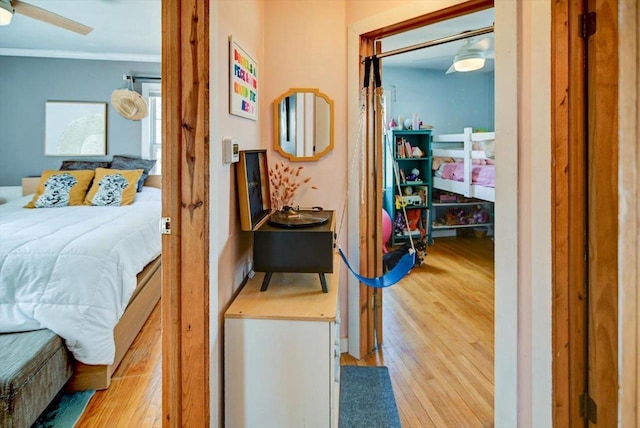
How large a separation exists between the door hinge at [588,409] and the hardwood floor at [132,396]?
1801 millimetres

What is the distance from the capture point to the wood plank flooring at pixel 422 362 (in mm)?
1914

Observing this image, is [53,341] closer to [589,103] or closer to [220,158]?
[220,158]

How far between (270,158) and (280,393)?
1400mm

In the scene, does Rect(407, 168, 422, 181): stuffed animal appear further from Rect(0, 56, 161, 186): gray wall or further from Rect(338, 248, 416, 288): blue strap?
Rect(0, 56, 161, 186): gray wall

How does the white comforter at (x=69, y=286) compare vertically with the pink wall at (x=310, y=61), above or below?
below

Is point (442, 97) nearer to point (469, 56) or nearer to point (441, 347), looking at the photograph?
point (469, 56)

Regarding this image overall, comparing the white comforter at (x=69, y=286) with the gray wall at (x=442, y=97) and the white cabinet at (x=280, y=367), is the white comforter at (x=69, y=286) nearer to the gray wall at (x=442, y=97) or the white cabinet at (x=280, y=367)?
the white cabinet at (x=280, y=367)

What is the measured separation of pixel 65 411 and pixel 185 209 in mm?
1397

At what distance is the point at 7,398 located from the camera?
154 centimetres

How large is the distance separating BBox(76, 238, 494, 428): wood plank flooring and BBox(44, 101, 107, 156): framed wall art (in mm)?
2549

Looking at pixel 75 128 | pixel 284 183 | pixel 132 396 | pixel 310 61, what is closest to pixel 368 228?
pixel 284 183

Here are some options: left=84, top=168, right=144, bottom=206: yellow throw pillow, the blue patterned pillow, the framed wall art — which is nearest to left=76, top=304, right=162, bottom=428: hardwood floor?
left=84, top=168, right=144, bottom=206: yellow throw pillow

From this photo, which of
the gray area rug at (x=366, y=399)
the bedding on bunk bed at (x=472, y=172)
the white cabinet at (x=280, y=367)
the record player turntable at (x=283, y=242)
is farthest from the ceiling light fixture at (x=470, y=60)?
the white cabinet at (x=280, y=367)

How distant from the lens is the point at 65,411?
6.33 ft
